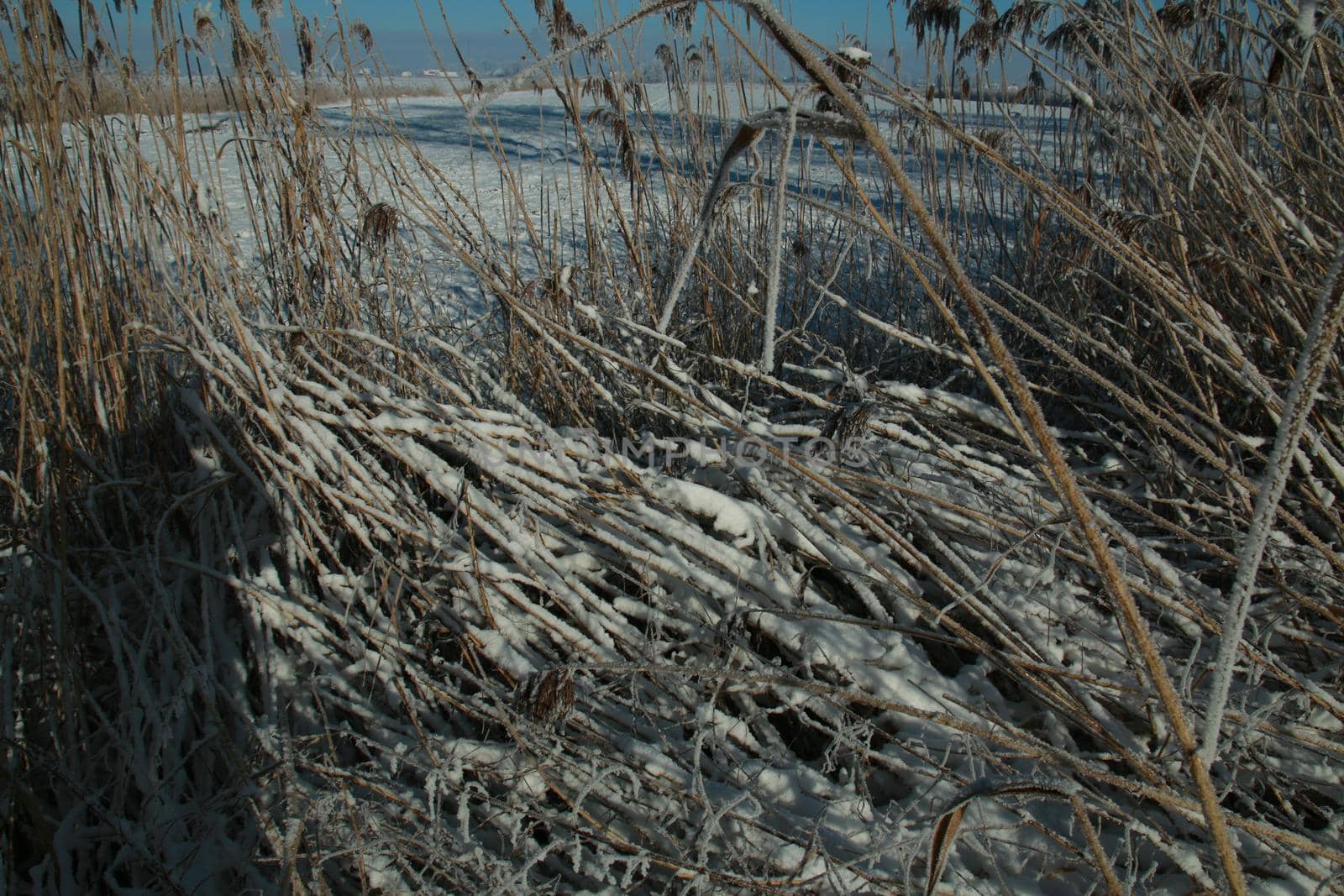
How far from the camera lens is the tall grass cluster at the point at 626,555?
787 mm

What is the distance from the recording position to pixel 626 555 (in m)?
1.12

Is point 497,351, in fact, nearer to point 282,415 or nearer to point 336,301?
point 336,301

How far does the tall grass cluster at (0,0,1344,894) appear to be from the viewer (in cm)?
79

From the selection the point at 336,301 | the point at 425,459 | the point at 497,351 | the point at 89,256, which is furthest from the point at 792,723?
the point at 89,256

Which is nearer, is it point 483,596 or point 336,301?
point 483,596

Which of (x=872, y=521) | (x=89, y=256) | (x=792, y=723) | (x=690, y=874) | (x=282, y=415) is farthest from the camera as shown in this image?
(x=89, y=256)

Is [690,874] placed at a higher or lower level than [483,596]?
lower

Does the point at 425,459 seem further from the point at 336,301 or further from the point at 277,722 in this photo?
the point at 336,301

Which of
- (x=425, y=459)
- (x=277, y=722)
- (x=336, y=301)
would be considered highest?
(x=336, y=301)

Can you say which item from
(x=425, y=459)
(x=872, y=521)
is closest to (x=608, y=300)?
(x=425, y=459)

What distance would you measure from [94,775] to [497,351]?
993 millimetres

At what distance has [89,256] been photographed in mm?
1309

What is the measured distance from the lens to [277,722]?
0.99m

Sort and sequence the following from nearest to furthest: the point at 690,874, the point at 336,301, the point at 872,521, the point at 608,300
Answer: the point at 690,874 → the point at 872,521 → the point at 336,301 → the point at 608,300
